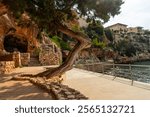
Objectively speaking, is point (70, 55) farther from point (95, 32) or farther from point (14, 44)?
point (95, 32)

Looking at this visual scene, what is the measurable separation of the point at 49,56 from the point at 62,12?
18819 millimetres

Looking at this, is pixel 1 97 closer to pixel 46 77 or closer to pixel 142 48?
pixel 46 77

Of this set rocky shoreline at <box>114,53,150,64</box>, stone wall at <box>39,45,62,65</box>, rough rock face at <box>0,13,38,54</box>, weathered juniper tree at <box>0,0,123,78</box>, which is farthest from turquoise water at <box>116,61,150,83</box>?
rocky shoreline at <box>114,53,150,64</box>

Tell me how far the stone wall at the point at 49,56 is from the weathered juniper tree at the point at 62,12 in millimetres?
16886

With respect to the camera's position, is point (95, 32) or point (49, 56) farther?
point (95, 32)

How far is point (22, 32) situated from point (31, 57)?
10.7 feet

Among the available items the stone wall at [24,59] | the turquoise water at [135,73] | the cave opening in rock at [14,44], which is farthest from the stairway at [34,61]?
the turquoise water at [135,73]

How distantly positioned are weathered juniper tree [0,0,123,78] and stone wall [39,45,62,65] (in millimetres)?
16886

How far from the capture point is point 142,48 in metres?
83.2

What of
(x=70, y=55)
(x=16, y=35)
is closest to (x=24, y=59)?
(x=16, y=35)

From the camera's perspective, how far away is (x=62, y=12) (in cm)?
1525

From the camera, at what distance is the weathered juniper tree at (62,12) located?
13523mm

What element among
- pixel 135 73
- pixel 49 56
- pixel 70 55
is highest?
pixel 70 55

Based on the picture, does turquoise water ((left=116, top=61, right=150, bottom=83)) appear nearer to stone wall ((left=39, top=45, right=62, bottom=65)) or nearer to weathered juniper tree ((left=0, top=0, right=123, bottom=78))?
weathered juniper tree ((left=0, top=0, right=123, bottom=78))
